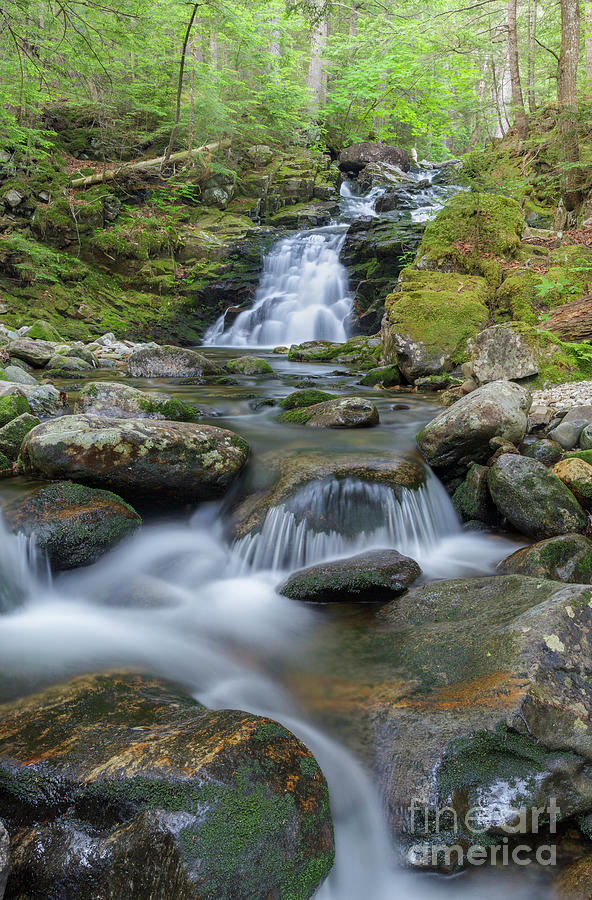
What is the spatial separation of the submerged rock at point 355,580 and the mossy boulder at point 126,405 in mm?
3235

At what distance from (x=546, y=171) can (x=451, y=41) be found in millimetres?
3837

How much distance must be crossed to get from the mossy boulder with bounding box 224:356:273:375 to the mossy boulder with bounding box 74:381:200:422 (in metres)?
3.84

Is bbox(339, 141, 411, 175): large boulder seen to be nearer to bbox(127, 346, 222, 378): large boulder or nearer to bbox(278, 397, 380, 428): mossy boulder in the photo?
bbox(127, 346, 222, 378): large boulder

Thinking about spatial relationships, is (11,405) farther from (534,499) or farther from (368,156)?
(368,156)

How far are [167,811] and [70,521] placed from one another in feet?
8.71

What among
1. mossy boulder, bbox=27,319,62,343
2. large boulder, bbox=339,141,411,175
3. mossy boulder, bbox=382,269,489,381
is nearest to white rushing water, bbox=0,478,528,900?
mossy boulder, bbox=382,269,489,381

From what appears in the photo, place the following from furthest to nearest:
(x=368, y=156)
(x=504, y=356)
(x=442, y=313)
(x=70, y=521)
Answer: (x=368, y=156) → (x=442, y=313) → (x=504, y=356) → (x=70, y=521)

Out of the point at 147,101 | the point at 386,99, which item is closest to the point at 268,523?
the point at 147,101

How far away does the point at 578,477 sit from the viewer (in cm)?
418

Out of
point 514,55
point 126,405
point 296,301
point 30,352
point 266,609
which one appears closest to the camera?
point 266,609

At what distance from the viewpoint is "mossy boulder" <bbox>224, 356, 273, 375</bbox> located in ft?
33.6

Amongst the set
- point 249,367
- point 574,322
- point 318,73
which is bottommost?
point 249,367

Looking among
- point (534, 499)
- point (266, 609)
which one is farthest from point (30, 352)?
point (534, 499)

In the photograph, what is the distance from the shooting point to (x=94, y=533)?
3938 mm
